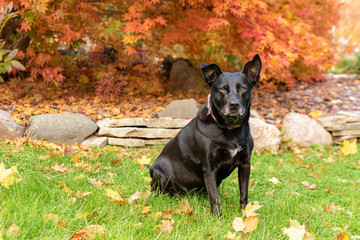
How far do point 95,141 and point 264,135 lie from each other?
292 centimetres

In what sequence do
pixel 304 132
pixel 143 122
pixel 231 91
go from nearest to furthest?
1. pixel 231 91
2. pixel 143 122
3. pixel 304 132

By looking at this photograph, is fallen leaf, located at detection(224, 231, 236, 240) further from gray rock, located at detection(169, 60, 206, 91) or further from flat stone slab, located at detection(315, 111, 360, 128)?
gray rock, located at detection(169, 60, 206, 91)

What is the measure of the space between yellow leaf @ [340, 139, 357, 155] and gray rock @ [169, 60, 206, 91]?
368 centimetres

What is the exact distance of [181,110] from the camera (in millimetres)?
5996

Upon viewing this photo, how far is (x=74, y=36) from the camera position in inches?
236

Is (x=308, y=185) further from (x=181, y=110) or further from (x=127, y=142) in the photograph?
(x=127, y=142)

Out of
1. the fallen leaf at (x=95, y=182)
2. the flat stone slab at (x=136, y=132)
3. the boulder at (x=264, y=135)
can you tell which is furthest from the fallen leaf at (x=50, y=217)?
the boulder at (x=264, y=135)

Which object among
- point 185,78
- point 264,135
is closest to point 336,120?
point 264,135

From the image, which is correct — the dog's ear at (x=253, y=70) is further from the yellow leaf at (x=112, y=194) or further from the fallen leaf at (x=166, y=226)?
the yellow leaf at (x=112, y=194)

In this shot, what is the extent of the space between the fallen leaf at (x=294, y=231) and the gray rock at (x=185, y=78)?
6.13 m

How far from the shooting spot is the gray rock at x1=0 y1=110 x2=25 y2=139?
4.65 metres

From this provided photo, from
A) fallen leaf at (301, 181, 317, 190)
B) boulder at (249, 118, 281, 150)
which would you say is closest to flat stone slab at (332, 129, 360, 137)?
boulder at (249, 118, 281, 150)

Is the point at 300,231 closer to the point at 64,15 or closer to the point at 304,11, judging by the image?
the point at 64,15

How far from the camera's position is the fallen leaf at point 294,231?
2.50m
